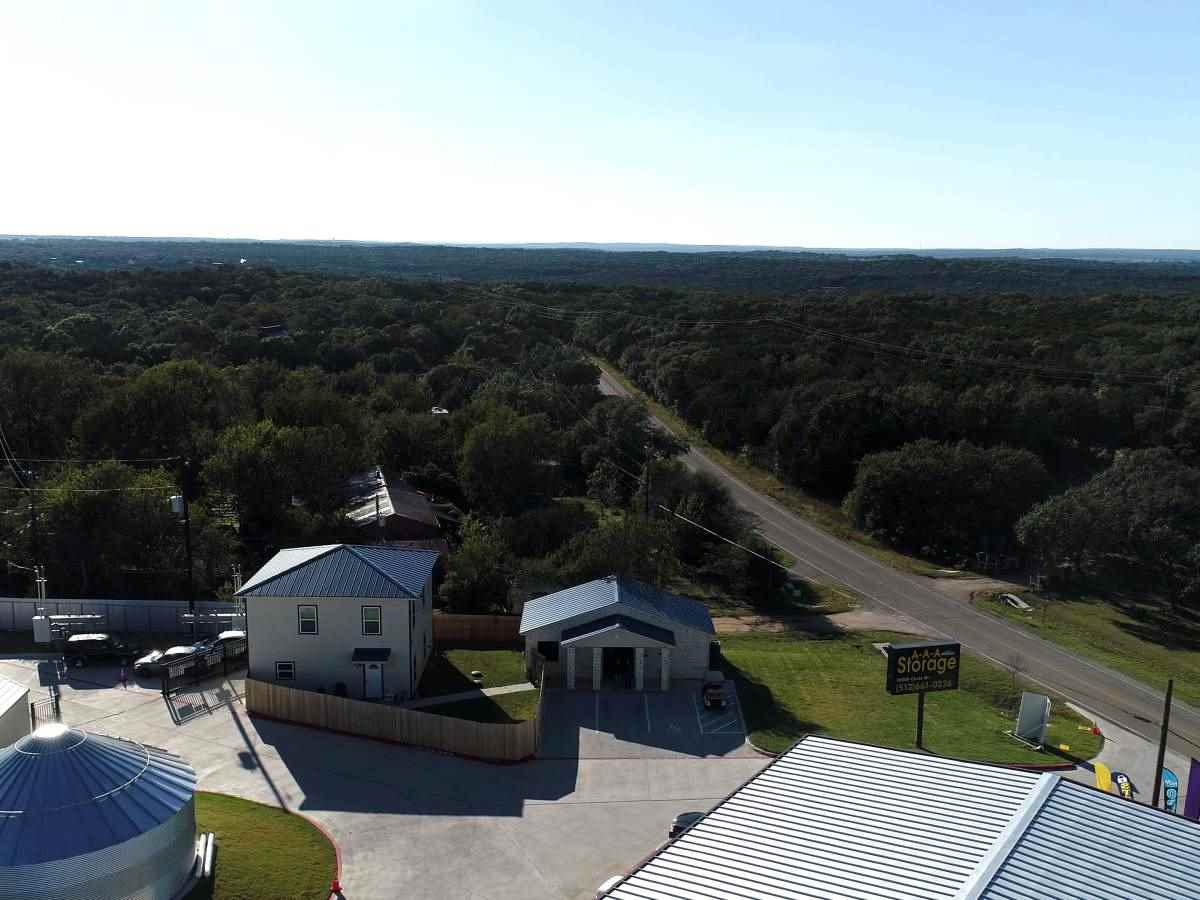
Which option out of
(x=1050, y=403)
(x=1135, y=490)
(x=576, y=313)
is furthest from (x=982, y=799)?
(x=576, y=313)

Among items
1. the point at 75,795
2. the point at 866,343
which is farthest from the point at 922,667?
the point at 866,343

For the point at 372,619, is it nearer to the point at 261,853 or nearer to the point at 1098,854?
the point at 261,853

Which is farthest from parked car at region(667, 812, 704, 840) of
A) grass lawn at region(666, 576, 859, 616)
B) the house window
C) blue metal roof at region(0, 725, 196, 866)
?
grass lawn at region(666, 576, 859, 616)

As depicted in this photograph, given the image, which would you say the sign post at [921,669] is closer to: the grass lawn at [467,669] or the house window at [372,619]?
the grass lawn at [467,669]

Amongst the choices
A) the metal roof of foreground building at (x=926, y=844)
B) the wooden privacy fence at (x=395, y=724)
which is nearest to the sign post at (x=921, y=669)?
the metal roof of foreground building at (x=926, y=844)

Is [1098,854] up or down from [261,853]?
up

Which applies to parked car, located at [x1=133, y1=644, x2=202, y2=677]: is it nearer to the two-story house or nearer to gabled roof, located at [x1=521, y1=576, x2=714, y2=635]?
the two-story house
